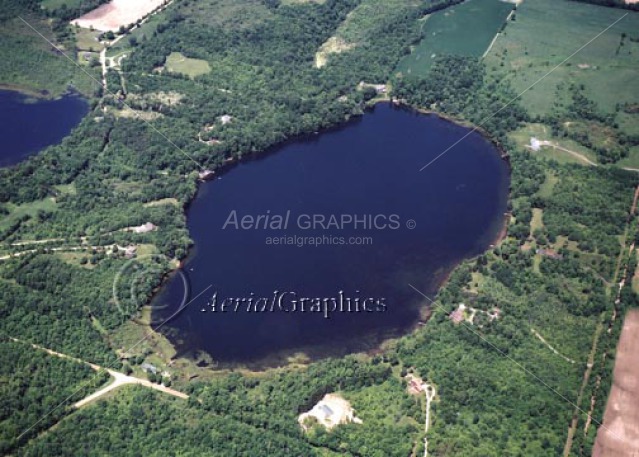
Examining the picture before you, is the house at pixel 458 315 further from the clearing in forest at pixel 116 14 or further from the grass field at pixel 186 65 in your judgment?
the clearing in forest at pixel 116 14

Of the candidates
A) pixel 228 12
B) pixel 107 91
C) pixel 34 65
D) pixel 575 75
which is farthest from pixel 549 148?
pixel 34 65

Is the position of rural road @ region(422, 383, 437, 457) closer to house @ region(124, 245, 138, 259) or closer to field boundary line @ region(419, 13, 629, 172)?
field boundary line @ region(419, 13, 629, 172)

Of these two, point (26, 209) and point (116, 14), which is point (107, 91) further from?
point (26, 209)

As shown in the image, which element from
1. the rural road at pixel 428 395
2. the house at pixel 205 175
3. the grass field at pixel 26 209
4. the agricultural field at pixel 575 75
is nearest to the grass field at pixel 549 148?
the agricultural field at pixel 575 75

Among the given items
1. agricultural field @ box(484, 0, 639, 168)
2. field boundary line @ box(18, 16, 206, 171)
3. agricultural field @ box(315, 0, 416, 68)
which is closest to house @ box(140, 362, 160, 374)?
field boundary line @ box(18, 16, 206, 171)

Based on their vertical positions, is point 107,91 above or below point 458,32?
below
